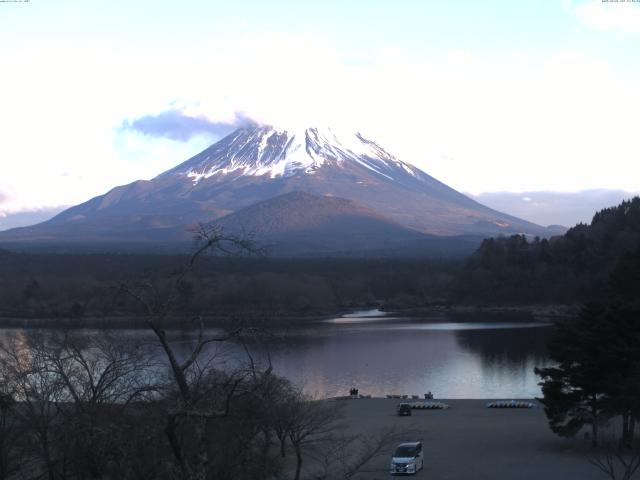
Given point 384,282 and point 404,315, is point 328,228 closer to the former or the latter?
point 384,282

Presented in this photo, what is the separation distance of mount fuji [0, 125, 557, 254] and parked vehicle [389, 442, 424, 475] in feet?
285

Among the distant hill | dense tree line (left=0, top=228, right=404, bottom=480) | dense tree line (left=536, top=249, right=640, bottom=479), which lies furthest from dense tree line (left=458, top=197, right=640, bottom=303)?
dense tree line (left=0, top=228, right=404, bottom=480)

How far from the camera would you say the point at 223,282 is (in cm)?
5716

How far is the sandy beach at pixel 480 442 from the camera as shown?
1204cm

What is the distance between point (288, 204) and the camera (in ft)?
391

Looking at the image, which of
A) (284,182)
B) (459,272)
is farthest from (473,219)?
(459,272)

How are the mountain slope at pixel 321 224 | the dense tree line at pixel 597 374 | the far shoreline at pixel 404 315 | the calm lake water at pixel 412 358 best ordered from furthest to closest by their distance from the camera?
the mountain slope at pixel 321 224 < the far shoreline at pixel 404 315 < the calm lake water at pixel 412 358 < the dense tree line at pixel 597 374

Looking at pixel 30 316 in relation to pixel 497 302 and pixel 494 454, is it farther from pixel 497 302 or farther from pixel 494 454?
pixel 494 454

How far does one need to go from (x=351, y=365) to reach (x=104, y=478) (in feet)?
59.9

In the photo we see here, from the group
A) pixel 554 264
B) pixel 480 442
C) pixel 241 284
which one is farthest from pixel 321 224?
pixel 480 442

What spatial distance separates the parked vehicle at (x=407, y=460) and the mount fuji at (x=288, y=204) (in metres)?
86.7

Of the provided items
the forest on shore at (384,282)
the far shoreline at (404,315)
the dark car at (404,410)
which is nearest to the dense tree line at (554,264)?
the forest on shore at (384,282)

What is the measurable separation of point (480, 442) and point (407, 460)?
10.4 ft

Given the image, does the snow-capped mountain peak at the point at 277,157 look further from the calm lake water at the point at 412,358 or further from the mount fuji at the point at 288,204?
the calm lake water at the point at 412,358
